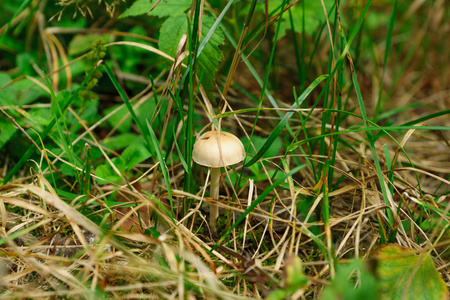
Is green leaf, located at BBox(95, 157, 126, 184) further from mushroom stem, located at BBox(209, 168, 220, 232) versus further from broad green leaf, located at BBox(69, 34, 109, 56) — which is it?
broad green leaf, located at BBox(69, 34, 109, 56)

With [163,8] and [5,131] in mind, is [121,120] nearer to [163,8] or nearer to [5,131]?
[5,131]

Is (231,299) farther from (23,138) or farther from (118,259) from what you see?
(23,138)

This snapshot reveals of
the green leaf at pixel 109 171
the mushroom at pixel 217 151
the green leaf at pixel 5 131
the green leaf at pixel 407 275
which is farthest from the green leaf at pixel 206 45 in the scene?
the green leaf at pixel 407 275

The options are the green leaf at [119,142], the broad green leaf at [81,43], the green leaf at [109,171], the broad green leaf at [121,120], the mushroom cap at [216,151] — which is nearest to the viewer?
the mushroom cap at [216,151]

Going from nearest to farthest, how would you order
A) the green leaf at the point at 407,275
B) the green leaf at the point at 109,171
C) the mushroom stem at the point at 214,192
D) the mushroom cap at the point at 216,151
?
the green leaf at the point at 407,275, the mushroom cap at the point at 216,151, the mushroom stem at the point at 214,192, the green leaf at the point at 109,171

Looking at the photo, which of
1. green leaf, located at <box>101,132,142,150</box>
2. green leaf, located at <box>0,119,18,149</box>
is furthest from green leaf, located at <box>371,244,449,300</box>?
green leaf, located at <box>0,119,18,149</box>

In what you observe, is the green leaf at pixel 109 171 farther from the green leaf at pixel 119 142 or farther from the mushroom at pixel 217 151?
the mushroom at pixel 217 151
